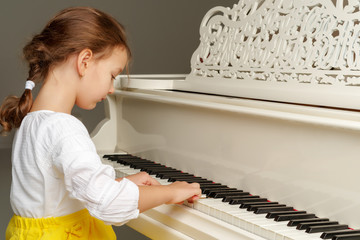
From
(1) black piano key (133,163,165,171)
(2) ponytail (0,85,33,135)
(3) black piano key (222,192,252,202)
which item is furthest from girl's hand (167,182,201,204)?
(1) black piano key (133,163,165,171)

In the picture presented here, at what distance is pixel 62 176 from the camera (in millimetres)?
1678

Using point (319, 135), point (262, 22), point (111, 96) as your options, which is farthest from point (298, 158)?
point (111, 96)

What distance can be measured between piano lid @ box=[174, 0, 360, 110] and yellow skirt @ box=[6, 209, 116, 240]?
0.96m

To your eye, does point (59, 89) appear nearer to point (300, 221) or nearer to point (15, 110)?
point (15, 110)

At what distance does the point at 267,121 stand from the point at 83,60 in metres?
0.75

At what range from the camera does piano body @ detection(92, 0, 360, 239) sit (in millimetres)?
1750

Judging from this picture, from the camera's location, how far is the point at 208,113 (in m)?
2.37

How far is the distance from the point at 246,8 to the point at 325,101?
75cm

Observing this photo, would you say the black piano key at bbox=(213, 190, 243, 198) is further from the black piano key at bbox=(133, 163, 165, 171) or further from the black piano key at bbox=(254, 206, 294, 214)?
the black piano key at bbox=(133, 163, 165, 171)

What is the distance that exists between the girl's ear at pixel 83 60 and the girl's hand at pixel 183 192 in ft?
1.60

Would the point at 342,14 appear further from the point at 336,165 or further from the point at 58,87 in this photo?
the point at 58,87

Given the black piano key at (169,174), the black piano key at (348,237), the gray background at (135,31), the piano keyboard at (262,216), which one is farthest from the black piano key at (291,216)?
the gray background at (135,31)

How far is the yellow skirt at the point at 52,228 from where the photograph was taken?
175cm

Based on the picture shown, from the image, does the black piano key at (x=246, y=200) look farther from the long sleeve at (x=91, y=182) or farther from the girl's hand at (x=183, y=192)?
the long sleeve at (x=91, y=182)
